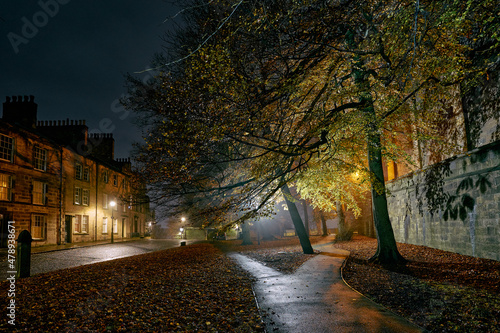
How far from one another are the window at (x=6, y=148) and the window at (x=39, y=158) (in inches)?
87.1

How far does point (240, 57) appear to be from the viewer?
998 centimetres

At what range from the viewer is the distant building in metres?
21.7

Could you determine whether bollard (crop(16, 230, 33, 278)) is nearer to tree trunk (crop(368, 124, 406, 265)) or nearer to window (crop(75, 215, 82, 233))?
tree trunk (crop(368, 124, 406, 265))

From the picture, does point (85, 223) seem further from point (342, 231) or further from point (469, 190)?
point (469, 190)

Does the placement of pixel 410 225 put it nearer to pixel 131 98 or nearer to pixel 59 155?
pixel 131 98

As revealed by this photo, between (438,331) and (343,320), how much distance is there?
135 centimetres

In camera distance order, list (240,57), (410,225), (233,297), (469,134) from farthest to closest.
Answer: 1. (410,225)
2. (469,134)
3. (240,57)
4. (233,297)

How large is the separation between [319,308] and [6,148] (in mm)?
24700

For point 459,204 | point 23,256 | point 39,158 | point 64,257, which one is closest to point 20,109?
point 39,158

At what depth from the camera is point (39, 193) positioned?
80.5ft

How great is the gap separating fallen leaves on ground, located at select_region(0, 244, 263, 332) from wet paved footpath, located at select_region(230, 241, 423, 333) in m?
0.35

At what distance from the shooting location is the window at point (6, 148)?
21.1 metres

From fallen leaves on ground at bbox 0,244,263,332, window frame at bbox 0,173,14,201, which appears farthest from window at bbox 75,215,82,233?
fallen leaves on ground at bbox 0,244,263,332

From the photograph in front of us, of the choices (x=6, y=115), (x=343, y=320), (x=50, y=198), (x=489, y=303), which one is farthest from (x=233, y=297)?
(x=6, y=115)
